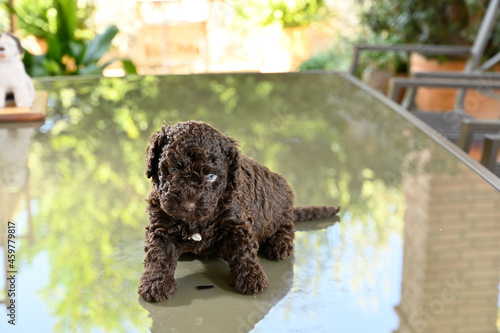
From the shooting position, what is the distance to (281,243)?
1.22m

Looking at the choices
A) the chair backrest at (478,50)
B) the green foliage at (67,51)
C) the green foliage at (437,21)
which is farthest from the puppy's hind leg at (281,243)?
the green foliage at (437,21)

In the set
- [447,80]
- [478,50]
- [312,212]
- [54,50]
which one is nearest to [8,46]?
[312,212]

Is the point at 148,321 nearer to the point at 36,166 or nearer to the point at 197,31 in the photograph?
the point at 36,166

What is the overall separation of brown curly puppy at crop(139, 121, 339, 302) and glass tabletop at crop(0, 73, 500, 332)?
0.04 meters

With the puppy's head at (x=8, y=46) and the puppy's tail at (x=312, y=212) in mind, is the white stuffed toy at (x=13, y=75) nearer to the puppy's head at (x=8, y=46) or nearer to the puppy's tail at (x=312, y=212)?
the puppy's head at (x=8, y=46)

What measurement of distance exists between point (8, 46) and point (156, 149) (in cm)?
128

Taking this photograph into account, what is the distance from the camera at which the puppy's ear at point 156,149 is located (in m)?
1.00

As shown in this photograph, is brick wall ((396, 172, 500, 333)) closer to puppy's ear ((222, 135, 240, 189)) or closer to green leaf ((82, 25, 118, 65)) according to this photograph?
puppy's ear ((222, 135, 240, 189))

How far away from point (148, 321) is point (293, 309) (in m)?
0.24

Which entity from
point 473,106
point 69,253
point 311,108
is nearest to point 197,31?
point 473,106

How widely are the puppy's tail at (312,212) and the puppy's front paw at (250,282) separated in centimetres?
34

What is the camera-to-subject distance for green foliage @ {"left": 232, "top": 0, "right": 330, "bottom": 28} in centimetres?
808

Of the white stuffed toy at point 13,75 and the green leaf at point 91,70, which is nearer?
the white stuffed toy at point 13,75

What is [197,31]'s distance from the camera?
26.5ft
